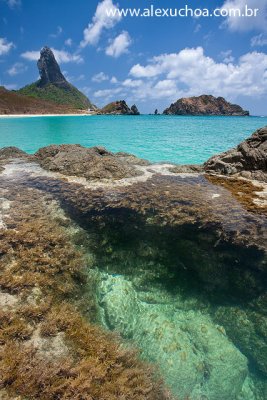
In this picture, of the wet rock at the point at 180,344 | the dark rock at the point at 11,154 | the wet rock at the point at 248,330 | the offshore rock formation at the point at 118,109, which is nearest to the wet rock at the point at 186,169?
the wet rock at the point at 180,344

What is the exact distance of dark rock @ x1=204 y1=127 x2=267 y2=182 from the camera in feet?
51.1

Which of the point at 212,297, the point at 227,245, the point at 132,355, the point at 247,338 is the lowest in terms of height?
the point at 247,338

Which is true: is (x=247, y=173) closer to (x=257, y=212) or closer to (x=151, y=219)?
(x=257, y=212)

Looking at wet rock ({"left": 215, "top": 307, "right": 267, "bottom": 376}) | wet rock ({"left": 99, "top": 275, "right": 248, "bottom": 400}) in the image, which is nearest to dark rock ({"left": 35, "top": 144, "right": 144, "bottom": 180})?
wet rock ({"left": 99, "top": 275, "right": 248, "bottom": 400})

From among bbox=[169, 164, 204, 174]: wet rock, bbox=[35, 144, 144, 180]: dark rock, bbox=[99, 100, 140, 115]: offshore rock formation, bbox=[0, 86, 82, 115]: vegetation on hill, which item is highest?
bbox=[35, 144, 144, 180]: dark rock

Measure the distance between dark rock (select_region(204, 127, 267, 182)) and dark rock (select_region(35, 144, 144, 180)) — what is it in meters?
5.04

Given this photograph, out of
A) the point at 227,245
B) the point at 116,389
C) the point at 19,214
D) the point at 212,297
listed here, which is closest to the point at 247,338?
A: the point at 212,297

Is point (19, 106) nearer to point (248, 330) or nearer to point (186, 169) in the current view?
point (186, 169)

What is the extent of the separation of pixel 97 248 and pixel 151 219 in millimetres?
2438

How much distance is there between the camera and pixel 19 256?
8258 mm

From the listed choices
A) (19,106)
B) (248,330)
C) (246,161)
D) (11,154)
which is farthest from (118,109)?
(248,330)

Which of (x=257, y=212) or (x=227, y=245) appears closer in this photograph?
(x=227, y=245)

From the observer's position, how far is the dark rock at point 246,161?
614 inches

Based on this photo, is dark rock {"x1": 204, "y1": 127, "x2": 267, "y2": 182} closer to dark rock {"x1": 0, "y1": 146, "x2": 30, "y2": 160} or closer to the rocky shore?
the rocky shore
